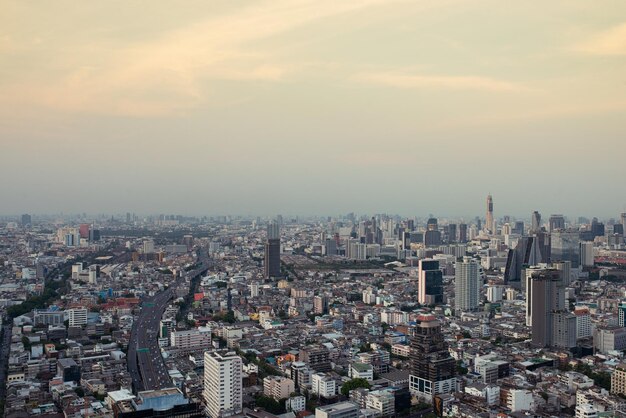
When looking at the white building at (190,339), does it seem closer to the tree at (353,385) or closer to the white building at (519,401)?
the tree at (353,385)

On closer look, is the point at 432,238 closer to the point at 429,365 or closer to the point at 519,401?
the point at 429,365

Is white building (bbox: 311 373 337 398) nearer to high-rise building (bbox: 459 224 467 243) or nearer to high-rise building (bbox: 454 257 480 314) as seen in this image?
high-rise building (bbox: 454 257 480 314)

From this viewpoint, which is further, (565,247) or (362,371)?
(565,247)

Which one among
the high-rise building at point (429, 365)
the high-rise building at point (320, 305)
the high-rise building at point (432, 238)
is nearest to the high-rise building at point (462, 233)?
the high-rise building at point (432, 238)

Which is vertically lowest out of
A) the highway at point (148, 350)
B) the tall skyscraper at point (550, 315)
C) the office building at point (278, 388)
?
the highway at point (148, 350)

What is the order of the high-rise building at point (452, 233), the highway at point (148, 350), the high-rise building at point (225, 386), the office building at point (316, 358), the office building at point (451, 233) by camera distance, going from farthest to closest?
1. the high-rise building at point (452, 233)
2. the office building at point (451, 233)
3. the office building at point (316, 358)
4. the highway at point (148, 350)
5. the high-rise building at point (225, 386)

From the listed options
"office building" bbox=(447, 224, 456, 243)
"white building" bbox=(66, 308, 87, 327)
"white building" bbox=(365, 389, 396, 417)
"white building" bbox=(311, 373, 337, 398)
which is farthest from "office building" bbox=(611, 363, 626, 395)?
"office building" bbox=(447, 224, 456, 243)

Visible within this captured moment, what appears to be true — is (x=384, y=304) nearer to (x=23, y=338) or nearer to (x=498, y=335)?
(x=498, y=335)

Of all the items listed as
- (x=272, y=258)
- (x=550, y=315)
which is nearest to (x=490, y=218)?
(x=272, y=258)
